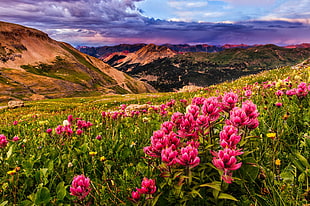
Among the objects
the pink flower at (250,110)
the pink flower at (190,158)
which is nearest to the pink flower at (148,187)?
the pink flower at (190,158)

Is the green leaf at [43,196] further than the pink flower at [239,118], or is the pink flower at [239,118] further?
the green leaf at [43,196]

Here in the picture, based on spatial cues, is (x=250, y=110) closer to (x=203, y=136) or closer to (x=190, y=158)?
(x=203, y=136)

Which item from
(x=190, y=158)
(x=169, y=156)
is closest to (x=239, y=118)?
(x=190, y=158)

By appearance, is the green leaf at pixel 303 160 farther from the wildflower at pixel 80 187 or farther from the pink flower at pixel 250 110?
the wildflower at pixel 80 187

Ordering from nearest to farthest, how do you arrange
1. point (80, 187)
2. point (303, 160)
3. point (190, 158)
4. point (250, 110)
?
point (190, 158)
point (80, 187)
point (250, 110)
point (303, 160)

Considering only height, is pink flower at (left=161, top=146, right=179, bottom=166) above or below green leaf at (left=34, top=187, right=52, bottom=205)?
above

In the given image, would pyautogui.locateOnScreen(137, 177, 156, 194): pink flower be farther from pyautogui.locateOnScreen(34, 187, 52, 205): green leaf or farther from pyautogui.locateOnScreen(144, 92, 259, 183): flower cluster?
pyautogui.locateOnScreen(34, 187, 52, 205): green leaf

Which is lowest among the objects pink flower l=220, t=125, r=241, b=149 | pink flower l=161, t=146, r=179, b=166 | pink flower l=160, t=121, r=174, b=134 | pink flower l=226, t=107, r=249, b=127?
pink flower l=161, t=146, r=179, b=166

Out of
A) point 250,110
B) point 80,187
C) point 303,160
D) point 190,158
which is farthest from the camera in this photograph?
point 303,160

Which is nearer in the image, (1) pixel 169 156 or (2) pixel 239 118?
(1) pixel 169 156

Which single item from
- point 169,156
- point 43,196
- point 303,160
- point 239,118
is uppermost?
point 239,118

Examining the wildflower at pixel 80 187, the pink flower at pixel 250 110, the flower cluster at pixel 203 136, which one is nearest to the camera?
the flower cluster at pixel 203 136

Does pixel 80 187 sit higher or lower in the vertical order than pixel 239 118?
lower

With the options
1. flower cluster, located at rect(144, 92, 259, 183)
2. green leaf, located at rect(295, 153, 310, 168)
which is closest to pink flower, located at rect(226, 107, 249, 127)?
flower cluster, located at rect(144, 92, 259, 183)
